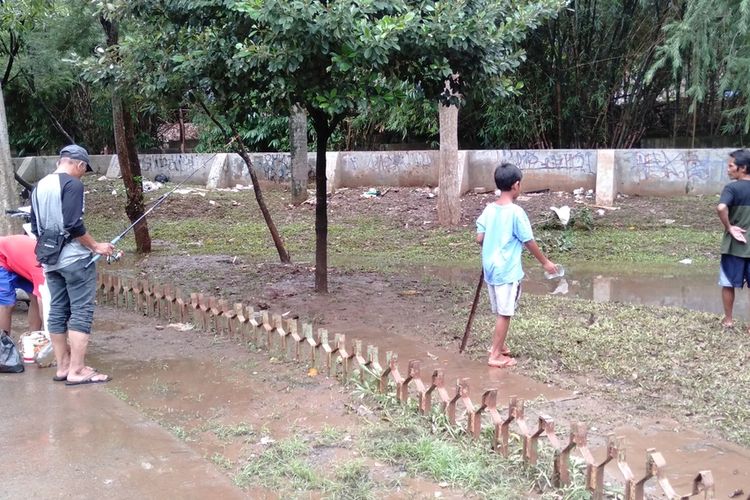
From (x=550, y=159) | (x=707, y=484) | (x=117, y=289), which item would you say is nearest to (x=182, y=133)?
(x=550, y=159)

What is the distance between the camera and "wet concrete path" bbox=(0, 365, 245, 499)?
11.3 ft

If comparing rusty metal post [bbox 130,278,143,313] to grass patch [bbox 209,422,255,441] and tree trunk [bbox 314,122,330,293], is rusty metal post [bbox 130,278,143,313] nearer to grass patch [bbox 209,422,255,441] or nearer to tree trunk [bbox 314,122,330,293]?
tree trunk [bbox 314,122,330,293]

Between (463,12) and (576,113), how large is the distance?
447 inches

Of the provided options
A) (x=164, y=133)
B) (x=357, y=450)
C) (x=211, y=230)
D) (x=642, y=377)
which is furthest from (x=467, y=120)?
(x=357, y=450)

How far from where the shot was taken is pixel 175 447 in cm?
394

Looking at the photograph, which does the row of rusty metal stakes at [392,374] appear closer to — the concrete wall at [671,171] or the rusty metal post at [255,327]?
the rusty metal post at [255,327]

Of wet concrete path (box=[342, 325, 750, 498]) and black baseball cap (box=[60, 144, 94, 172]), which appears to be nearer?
wet concrete path (box=[342, 325, 750, 498])

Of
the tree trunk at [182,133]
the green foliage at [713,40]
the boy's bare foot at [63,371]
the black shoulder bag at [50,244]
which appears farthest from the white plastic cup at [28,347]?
the tree trunk at [182,133]

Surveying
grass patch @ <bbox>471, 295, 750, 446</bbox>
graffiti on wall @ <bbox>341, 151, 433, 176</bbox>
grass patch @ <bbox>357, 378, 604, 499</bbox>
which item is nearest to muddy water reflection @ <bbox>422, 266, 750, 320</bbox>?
grass patch @ <bbox>471, 295, 750, 446</bbox>

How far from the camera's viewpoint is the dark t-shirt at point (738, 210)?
20.4ft

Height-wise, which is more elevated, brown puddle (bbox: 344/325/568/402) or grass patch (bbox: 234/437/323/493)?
grass patch (bbox: 234/437/323/493)

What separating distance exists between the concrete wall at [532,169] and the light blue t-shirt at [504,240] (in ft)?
30.3

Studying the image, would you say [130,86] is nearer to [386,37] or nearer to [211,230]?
[386,37]

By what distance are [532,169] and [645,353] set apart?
10151mm
